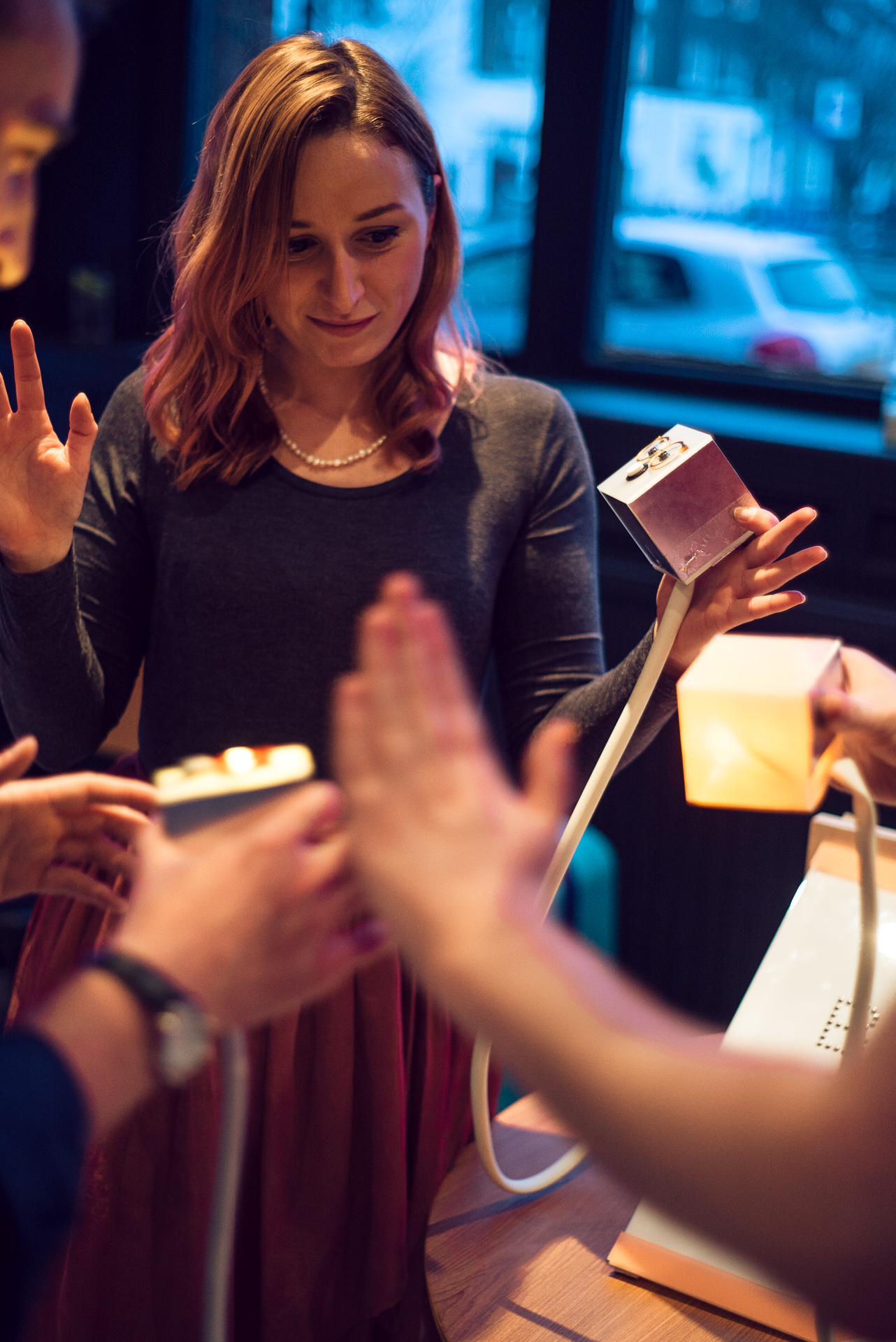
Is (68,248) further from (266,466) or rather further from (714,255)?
(266,466)

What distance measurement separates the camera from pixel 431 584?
3.81 feet

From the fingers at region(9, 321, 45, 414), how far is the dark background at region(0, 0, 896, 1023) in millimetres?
1292

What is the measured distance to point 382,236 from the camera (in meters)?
1.09

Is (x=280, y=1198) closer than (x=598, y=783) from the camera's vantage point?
No

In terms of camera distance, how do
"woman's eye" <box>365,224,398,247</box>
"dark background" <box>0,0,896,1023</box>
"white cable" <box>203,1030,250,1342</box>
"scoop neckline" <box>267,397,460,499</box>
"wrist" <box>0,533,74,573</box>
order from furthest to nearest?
1. "dark background" <box>0,0,896,1023</box>
2. "scoop neckline" <box>267,397,460,499</box>
3. "woman's eye" <box>365,224,398,247</box>
4. "wrist" <box>0,533,74,573</box>
5. "white cable" <box>203,1030,250,1342</box>

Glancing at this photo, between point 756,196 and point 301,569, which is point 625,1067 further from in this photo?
point 756,196

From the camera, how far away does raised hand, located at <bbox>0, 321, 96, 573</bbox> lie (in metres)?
0.93

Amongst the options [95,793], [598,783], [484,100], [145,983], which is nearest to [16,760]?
[95,793]

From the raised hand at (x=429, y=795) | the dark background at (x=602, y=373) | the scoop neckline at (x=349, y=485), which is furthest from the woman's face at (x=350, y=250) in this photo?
the dark background at (x=602, y=373)

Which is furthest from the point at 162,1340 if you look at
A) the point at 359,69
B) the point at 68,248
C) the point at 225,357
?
the point at 68,248

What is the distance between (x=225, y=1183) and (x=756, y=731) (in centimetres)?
33

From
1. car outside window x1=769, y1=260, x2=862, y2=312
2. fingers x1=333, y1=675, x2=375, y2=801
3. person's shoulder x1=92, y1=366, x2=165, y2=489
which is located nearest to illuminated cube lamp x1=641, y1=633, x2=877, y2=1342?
fingers x1=333, y1=675, x2=375, y2=801

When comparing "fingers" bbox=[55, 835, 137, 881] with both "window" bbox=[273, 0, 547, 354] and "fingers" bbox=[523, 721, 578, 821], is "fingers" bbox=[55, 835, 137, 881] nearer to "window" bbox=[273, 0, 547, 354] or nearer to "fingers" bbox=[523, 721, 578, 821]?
"fingers" bbox=[523, 721, 578, 821]

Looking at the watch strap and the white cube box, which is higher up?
the white cube box
